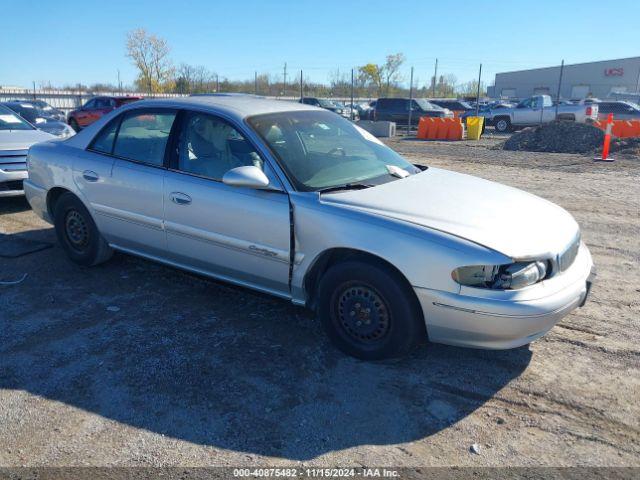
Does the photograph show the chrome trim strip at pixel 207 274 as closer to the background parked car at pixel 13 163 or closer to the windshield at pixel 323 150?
the windshield at pixel 323 150

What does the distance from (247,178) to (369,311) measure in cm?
119

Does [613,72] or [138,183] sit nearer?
[138,183]

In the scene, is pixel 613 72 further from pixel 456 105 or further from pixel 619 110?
pixel 619 110

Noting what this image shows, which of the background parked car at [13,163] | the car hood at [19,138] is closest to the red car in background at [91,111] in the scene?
the car hood at [19,138]

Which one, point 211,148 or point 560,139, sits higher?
point 211,148

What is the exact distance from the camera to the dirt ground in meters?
2.79

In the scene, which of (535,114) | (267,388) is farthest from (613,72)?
(267,388)

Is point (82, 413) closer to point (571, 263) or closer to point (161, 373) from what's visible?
point (161, 373)

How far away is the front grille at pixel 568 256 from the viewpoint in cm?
339

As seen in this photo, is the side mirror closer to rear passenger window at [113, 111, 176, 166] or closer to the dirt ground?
rear passenger window at [113, 111, 176, 166]

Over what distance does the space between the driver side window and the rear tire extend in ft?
4.43

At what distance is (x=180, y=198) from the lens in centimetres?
420

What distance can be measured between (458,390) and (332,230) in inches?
48.9

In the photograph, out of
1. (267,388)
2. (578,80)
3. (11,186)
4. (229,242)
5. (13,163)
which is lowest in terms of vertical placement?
(267,388)
